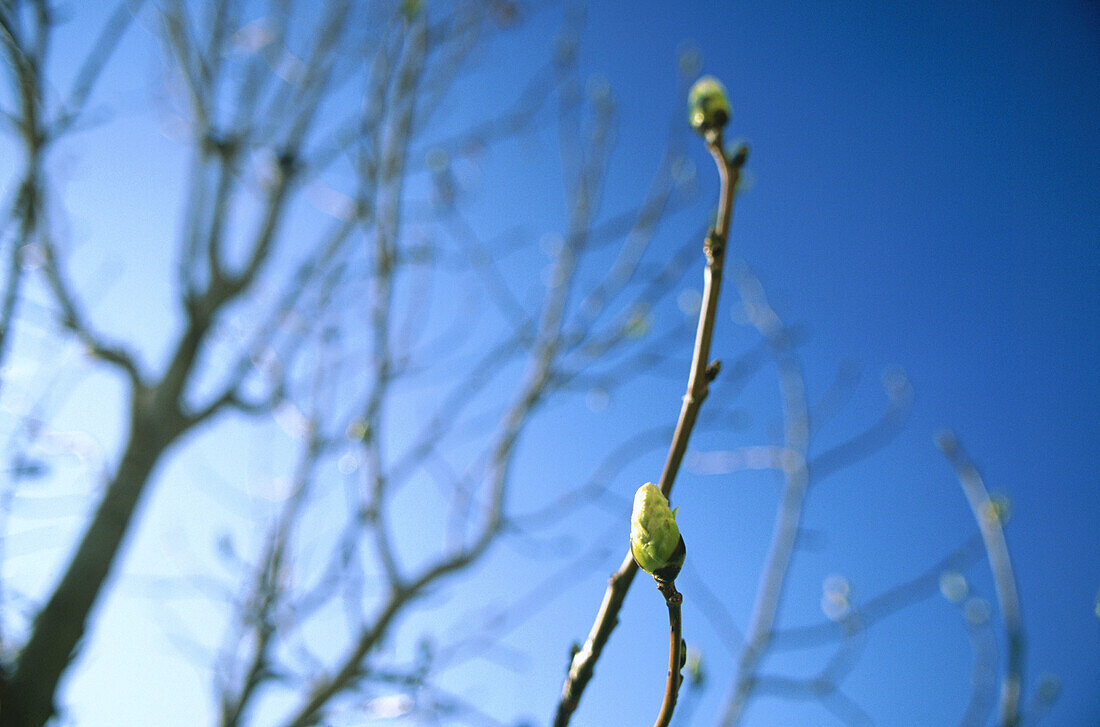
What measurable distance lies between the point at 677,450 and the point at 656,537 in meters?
0.09

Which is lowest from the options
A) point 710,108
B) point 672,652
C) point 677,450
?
point 672,652

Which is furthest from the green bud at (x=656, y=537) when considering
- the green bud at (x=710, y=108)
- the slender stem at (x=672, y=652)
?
the green bud at (x=710, y=108)

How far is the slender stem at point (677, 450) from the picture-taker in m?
0.49

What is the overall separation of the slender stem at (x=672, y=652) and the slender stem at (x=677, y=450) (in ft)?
0.12

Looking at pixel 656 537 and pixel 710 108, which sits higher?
pixel 710 108

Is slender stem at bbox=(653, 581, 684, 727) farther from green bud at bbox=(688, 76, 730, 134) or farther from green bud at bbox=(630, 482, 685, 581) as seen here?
green bud at bbox=(688, 76, 730, 134)

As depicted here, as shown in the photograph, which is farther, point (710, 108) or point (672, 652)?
point (710, 108)

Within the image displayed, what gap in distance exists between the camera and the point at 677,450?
1.68 feet

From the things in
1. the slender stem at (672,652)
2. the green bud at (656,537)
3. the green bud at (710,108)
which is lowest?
the slender stem at (672,652)

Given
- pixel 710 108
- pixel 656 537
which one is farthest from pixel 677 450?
pixel 710 108

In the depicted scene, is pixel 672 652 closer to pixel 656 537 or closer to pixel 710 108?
pixel 656 537

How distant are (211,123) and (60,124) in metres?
1.10

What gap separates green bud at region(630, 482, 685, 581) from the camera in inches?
17.5

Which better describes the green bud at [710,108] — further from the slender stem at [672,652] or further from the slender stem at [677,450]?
the slender stem at [672,652]
